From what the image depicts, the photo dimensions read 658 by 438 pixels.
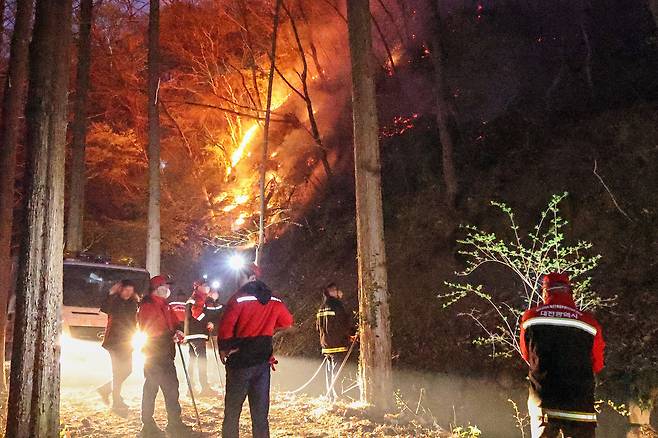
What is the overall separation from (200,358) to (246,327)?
15.0 ft

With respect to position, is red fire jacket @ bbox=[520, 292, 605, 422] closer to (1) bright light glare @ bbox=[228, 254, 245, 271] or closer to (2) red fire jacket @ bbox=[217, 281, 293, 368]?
(2) red fire jacket @ bbox=[217, 281, 293, 368]

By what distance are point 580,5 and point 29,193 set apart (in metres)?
17.5

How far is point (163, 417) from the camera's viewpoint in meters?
7.76

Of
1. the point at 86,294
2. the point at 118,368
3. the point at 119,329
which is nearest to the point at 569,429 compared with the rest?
the point at 119,329

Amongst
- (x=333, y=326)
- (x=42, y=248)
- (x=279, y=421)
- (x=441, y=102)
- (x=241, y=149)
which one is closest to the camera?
(x=42, y=248)

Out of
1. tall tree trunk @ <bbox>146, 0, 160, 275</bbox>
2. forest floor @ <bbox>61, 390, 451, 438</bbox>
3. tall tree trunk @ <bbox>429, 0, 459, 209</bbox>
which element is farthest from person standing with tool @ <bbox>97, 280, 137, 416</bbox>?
tall tree trunk @ <bbox>429, 0, 459, 209</bbox>

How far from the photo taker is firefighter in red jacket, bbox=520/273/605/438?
409cm

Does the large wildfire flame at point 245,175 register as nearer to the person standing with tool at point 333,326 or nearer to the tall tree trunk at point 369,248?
the person standing with tool at point 333,326

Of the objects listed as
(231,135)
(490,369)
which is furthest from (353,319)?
(231,135)

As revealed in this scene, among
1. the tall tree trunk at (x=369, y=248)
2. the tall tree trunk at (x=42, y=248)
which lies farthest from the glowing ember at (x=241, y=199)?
the tall tree trunk at (x=42, y=248)

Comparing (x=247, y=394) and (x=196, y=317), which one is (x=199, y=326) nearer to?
(x=196, y=317)

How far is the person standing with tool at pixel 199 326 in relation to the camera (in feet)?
29.9

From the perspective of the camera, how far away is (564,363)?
4.12 meters

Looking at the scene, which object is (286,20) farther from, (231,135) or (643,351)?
(643,351)
